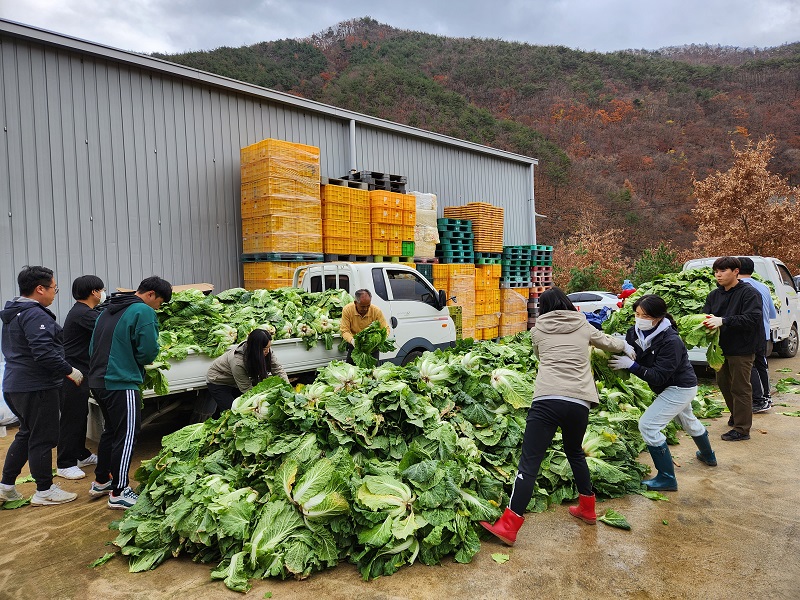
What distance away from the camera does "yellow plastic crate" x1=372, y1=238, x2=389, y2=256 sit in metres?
11.8

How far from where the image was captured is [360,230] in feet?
38.0

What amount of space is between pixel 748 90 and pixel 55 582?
69420 millimetres

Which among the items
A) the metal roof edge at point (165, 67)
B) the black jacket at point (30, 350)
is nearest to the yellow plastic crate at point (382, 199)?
the metal roof edge at point (165, 67)

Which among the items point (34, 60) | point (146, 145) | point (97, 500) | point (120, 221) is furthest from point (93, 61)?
point (97, 500)

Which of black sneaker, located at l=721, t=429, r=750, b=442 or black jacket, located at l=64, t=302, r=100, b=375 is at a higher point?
black jacket, located at l=64, t=302, r=100, b=375

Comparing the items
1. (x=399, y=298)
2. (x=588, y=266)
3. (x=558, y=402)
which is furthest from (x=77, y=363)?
(x=588, y=266)

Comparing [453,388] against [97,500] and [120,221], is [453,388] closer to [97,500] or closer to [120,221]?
[97,500]

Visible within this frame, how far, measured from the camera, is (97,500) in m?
5.00

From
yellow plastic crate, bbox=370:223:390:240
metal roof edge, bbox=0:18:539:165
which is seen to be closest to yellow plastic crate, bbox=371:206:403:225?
yellow plastic crate, bbox=370:223:390:240

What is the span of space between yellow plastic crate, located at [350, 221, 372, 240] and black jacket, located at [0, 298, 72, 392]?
7.14 m

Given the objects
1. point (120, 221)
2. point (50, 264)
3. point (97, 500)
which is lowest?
point (97, 500)

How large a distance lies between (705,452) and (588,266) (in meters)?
23.2

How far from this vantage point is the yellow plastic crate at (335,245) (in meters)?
11.0

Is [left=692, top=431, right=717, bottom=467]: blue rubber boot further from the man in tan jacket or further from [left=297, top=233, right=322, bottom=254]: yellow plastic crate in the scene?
[left=297, top=233, right=322, bottom=254]: yellow plastic crate
